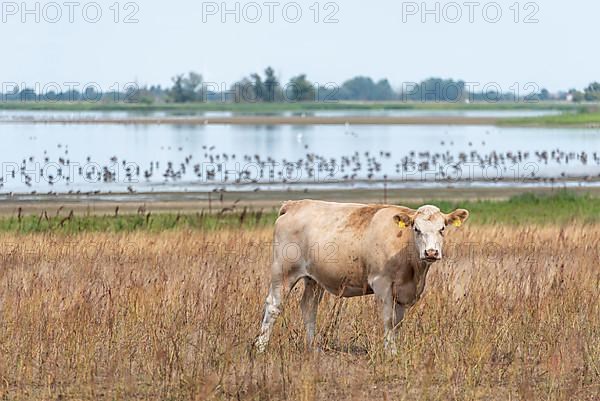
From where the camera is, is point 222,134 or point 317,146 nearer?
point 317,146

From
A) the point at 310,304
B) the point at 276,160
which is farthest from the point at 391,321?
the point at 276,160

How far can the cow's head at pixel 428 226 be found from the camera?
1171 centimetres

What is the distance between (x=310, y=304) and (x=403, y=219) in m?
1.51

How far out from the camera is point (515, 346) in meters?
12.4

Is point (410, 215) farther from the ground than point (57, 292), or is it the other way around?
point (410, 215)

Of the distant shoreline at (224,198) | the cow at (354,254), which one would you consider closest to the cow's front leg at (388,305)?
the cow at (354,254)

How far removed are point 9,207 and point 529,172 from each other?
24815mm

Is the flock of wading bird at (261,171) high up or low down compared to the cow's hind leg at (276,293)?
down

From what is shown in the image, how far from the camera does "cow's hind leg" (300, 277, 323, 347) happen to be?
12.9 metres

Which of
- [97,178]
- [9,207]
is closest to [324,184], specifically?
[97,178]

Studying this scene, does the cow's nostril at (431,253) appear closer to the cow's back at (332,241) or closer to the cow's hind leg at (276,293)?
the cow's back at (332,241)

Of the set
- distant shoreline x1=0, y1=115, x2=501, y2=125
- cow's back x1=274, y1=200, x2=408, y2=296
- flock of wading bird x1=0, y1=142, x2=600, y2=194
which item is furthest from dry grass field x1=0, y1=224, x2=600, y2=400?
distant shoreline x1=0, y1=115, x2=501, y2=125

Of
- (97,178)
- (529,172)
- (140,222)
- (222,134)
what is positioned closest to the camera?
(140,222)

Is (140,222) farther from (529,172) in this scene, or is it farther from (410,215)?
(529,172)
